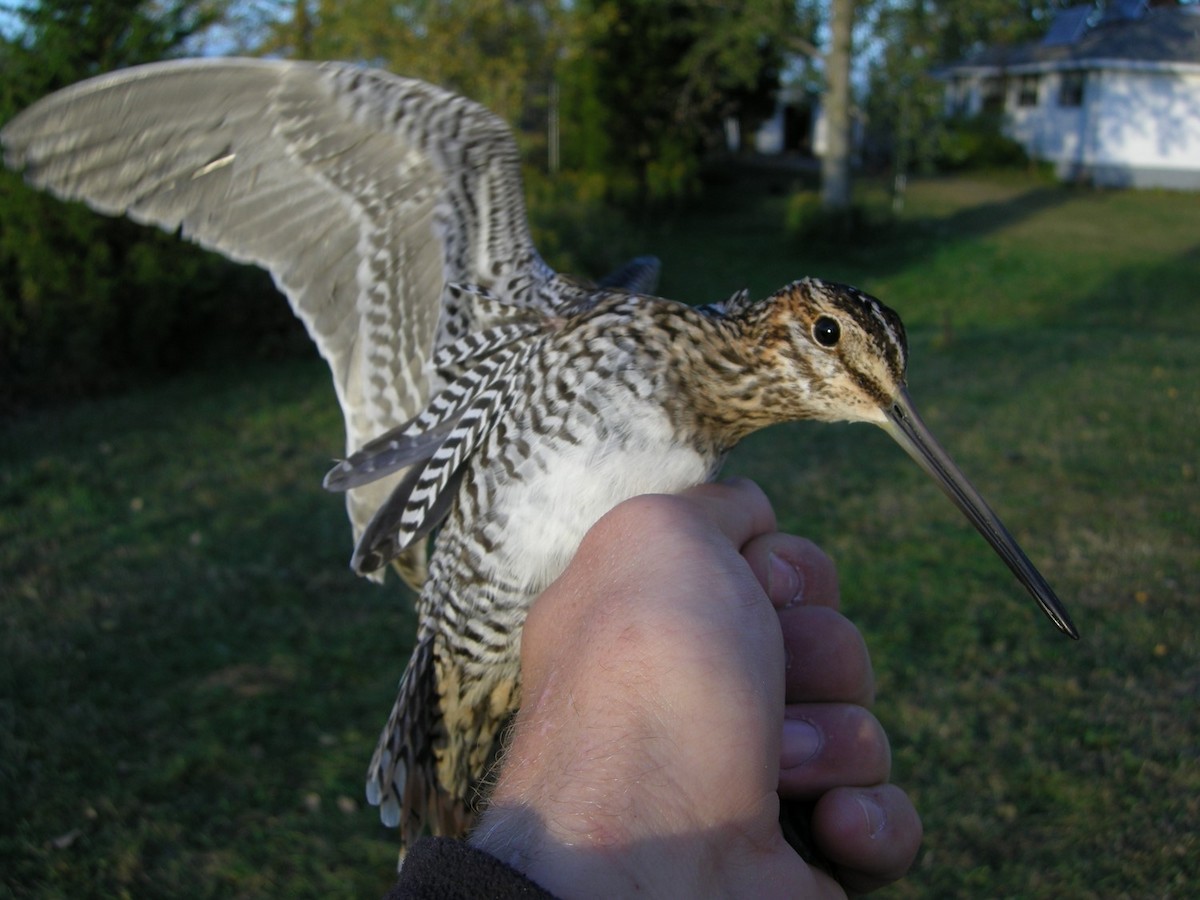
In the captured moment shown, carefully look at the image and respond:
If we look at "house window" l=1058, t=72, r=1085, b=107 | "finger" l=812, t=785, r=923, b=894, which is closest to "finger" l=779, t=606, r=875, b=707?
"finger" l=812, t=785, r=923, b=894

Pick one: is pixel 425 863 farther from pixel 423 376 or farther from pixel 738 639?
pixel 423 376

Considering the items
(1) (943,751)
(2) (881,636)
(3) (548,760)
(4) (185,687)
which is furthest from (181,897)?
(2) (881,636)

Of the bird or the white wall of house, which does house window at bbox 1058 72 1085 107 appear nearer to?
the white wall of house

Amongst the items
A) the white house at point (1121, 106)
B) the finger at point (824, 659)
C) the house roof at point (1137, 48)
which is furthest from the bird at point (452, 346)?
the white house at point (1121, 106)

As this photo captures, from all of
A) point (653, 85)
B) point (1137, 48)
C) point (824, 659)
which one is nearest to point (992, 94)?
point (1137, 48)

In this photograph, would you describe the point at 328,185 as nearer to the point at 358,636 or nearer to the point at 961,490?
the point at 961,490

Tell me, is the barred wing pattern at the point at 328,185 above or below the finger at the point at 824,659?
above

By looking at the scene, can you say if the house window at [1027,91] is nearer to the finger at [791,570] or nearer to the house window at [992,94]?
the house window at [992,94]
